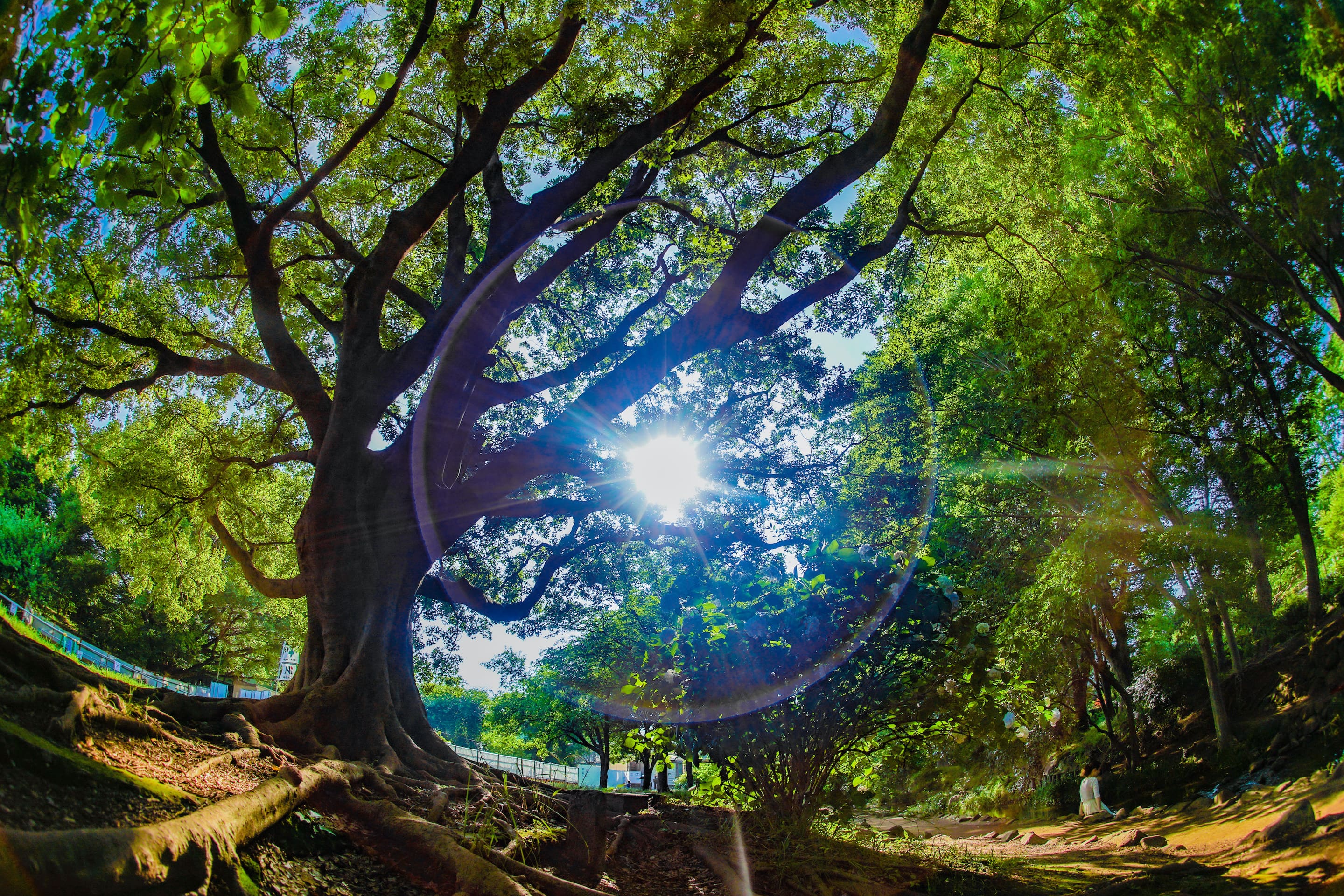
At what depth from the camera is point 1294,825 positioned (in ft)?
20.3

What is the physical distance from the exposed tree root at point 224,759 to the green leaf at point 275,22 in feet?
11.7

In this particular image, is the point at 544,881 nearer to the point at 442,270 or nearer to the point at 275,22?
the point at 275,22

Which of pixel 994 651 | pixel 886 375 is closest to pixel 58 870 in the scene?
pixel 994 651

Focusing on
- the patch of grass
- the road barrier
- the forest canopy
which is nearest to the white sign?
the road barrier

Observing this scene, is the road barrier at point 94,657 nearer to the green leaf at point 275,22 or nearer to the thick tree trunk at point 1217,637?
the thick tree trunk at point 1217,637

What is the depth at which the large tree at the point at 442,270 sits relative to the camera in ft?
23.6

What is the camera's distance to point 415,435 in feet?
24.9

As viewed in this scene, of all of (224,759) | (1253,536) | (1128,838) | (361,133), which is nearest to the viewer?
(224,759)

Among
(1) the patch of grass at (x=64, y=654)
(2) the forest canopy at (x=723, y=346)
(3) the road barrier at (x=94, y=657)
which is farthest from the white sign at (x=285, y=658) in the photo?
(1) the patch of grass at (x=64, y=654)

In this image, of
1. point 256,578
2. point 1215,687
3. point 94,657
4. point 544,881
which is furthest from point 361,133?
point 94,657

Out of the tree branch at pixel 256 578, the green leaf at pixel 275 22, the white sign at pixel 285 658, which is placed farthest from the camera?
the white sign at pixel 285 658

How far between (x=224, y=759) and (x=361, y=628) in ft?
9.16

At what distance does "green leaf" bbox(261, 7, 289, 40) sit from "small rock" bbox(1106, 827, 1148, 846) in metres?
11.6

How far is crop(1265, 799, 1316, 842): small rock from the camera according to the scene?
6.00 meters
